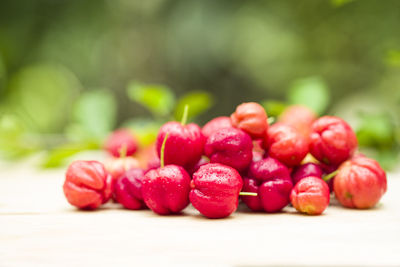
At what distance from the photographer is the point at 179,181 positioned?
0.90 m

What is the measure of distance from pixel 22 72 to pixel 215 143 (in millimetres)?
2454

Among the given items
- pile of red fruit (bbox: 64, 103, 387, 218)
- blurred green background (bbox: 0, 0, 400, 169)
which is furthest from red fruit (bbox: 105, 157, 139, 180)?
blurred green background (bbox: 0, 0, 400, 169)

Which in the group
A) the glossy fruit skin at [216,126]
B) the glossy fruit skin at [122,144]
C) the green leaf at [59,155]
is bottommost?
the green leaf at [59,155]

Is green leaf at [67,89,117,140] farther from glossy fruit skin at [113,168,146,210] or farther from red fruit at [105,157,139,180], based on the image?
glossy fruit skin at [113,168,146,210]

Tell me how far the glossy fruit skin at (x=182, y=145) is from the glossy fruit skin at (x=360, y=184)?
0.31 metres

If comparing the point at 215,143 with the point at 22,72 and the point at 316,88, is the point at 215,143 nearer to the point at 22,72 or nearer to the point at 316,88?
the point at 316,88

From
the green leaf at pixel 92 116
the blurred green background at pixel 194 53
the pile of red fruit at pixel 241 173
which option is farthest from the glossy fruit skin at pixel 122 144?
the blurred green background at pixel 194 53

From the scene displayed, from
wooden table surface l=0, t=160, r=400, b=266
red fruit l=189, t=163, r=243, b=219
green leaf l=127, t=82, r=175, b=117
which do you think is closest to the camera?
wooden table surface l=0, t=160, r=400, b=266

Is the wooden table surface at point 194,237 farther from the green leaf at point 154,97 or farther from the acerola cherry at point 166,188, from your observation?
the green leaf at point 154,97

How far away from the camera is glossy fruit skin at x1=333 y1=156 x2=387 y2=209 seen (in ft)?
3.12

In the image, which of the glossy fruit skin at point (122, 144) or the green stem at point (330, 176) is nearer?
the green stem at point (330, 176)

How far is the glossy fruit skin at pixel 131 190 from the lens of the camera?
38.6 inches

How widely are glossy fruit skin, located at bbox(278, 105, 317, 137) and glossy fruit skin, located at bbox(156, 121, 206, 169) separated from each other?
0.47m

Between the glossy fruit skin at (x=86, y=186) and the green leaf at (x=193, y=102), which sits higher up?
the green leaf at (x=193, y=102)
